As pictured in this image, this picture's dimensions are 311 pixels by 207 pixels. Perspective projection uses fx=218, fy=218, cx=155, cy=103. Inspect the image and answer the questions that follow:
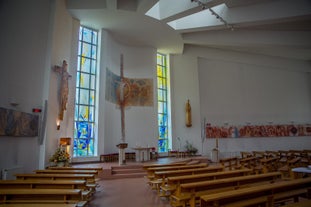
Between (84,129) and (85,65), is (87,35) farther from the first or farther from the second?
(84,129)

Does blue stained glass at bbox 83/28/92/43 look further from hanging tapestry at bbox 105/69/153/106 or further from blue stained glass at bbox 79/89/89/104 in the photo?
blue stained glass at bbox 79/89/89/104

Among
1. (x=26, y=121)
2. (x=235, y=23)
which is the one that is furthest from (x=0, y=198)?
(x=235, y=23)

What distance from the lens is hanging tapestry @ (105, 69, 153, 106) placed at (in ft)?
35.9

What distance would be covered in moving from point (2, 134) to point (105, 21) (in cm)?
676

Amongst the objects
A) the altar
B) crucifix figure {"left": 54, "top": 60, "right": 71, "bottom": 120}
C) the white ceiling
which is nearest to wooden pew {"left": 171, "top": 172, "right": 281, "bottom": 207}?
crucifix figure {"left": 54, "top": 60, "right": 71, "bottom": 120}

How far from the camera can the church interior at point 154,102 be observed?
4.27m

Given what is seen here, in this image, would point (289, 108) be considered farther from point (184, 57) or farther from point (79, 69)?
point (79, 69)

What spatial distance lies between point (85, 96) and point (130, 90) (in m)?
2.62

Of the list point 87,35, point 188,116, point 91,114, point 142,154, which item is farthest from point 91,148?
point 188,116

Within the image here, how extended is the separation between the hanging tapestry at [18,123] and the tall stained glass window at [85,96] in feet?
9.34

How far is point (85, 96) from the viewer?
9.90 m

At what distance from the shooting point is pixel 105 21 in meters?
10.0

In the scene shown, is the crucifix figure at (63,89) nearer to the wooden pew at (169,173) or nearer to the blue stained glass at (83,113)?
the blue stained glass at (83,113)

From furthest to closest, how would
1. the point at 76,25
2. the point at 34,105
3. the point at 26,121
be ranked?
the point at 76,25
the point at 34,105
the point at 26,121
